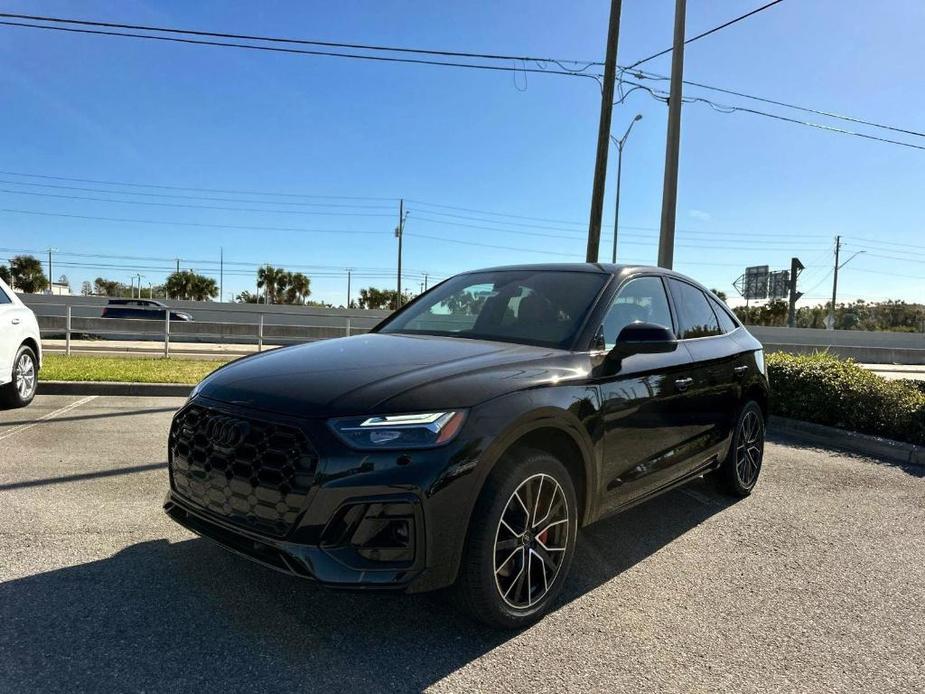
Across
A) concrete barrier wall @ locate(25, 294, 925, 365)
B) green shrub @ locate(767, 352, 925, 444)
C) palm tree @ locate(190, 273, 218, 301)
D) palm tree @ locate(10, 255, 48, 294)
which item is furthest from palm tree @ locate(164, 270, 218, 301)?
green shrub @ locate(767, 352, 925, 444)

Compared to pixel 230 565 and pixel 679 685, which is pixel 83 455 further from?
pixel 679 685

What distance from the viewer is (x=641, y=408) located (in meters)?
3.40

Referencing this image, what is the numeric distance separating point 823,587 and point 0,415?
8.05 meters

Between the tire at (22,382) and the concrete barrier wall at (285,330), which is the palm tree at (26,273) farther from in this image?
the tire at (22,382)

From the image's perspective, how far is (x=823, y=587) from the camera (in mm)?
3357

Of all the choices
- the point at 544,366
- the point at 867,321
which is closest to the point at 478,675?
the point at 544,366

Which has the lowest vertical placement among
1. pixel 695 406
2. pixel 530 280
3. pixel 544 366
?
pixel 695 406

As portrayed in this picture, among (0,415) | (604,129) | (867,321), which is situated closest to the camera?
(0,415)

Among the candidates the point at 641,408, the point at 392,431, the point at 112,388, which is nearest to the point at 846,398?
the point at 641,408

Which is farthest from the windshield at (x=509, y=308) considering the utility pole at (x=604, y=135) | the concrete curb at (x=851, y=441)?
the utility pole at (x=604, y=135)

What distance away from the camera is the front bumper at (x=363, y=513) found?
2332 millimetres

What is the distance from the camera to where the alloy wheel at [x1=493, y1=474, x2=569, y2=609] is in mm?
2701

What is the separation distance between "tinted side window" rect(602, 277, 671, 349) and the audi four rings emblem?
188cm

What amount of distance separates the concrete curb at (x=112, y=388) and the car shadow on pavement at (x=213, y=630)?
19.5ft
